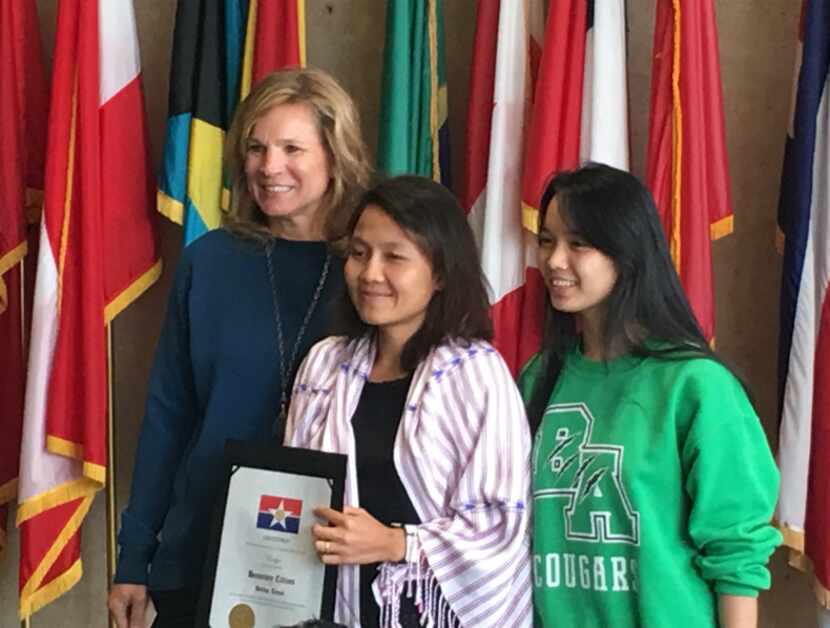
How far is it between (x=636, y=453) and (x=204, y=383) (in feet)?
2.36

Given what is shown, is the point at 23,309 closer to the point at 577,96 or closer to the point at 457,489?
the point at 577,96

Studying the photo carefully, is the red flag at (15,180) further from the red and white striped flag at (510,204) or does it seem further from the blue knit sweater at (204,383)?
the red and white striped flag at (510,204)

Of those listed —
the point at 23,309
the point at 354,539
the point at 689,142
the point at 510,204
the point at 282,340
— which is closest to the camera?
the point at 354,539

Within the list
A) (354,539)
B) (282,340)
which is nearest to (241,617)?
(354,539)

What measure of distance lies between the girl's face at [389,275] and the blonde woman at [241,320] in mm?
213

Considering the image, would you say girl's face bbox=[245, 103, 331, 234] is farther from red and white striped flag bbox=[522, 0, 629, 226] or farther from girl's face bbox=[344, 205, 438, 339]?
red and white striped flag bbox=[522, 0, 629, 226]

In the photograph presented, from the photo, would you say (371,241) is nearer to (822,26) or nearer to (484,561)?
(484,561)

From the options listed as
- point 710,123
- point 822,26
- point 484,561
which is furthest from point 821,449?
point 484,561

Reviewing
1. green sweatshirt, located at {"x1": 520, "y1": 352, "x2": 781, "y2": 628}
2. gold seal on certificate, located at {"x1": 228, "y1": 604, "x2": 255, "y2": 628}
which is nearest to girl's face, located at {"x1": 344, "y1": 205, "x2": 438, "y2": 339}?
green sweatshirt, located at {"x1": 520, "y1": 352, "x2": 781, "y2": 628}

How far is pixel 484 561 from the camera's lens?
1.24 metres

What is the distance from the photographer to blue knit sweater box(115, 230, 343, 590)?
153 cm

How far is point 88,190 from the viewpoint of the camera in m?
2.29

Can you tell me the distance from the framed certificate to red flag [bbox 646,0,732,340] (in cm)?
122

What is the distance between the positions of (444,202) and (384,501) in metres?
0.44
